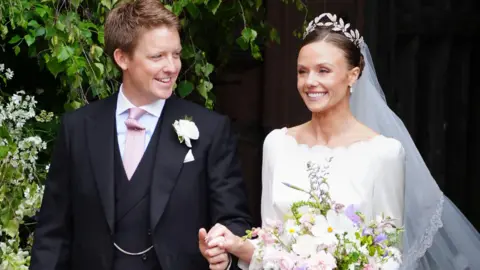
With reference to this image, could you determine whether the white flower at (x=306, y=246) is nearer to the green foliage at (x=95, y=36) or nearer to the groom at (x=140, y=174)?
the groom at (x=140, y=174)

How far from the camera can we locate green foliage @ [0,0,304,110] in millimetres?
4781

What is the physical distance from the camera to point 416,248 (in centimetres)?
396

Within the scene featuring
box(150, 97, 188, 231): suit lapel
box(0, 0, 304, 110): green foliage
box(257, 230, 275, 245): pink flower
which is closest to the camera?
box(257, 230, 275, 245): pink flower

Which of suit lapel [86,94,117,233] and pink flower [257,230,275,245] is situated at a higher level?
suit lapel [86,94,117,233]

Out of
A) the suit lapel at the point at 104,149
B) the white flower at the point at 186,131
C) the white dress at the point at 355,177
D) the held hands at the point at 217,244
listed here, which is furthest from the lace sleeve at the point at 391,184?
the suit lapel at the point at 104,149

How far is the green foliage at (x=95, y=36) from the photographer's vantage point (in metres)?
4.78

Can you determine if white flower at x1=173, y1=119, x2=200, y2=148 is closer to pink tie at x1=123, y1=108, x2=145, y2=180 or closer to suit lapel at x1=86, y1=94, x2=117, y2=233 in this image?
pink tie at x1=123, y1=108, x2=145, y2=180

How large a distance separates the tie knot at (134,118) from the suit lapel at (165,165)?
0.24ft

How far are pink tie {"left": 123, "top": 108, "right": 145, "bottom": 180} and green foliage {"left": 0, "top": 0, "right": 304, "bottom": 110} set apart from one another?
0.82 m

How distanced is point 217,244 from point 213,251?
0.10ft

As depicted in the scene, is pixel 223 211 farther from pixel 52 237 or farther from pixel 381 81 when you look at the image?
pixel 381 81

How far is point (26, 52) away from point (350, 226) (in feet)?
7.75

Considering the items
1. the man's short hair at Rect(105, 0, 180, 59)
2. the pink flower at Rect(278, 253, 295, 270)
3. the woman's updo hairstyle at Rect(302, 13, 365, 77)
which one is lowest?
the pink flower at Rect(278, 253, 295, 270)

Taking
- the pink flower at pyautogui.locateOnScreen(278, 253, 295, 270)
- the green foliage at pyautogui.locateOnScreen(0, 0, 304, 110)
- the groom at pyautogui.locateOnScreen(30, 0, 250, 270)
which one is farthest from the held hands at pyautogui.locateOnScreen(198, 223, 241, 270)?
the green foliage at pyautogui.locateOnScreen(0, 0, 304, 110)
